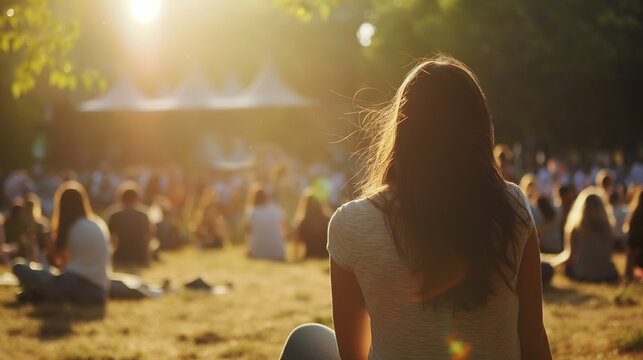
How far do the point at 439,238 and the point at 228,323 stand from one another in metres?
5.58

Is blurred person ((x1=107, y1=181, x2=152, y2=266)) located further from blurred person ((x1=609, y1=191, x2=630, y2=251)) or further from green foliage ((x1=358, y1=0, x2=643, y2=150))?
green foliage ((x1=358, y1=0, x2=643, y2=150))

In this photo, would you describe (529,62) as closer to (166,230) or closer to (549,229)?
(166,230)

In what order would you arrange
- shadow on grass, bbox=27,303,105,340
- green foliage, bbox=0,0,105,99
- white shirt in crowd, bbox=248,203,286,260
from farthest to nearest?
white shirt in crowd, bbox=248,203,286,260, green foliage, bbox=0,0,105,99, shadow on grass, bbox=27,303,105,340

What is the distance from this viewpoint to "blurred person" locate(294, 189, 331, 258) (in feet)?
46.1

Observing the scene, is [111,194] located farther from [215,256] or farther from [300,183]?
[215,256]

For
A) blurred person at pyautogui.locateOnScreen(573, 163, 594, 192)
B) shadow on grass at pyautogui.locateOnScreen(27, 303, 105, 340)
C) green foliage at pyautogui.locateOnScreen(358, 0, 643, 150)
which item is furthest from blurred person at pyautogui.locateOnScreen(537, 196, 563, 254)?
green foliage at pyautogui.locateOnScreen(358, 0, 643, 150)

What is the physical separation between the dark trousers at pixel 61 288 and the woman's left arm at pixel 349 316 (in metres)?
6.32

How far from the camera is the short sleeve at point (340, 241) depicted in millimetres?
2369

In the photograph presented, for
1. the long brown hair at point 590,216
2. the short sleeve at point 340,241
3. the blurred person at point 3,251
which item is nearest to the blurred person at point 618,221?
the long brown hair at point 590,216

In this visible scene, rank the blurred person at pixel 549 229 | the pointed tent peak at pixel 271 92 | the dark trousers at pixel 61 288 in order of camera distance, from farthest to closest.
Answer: the pointed tent peak at pixel 271 92, the blurred person at pixel 549 229, the dark trousers at pixel 61 288

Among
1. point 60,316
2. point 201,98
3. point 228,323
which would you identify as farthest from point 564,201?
point 201,98

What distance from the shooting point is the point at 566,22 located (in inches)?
1145

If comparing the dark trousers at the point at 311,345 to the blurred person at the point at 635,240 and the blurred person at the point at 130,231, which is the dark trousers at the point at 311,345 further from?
the blurred person at the point at 130,231

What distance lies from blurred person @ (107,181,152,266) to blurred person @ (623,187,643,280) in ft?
25.0
